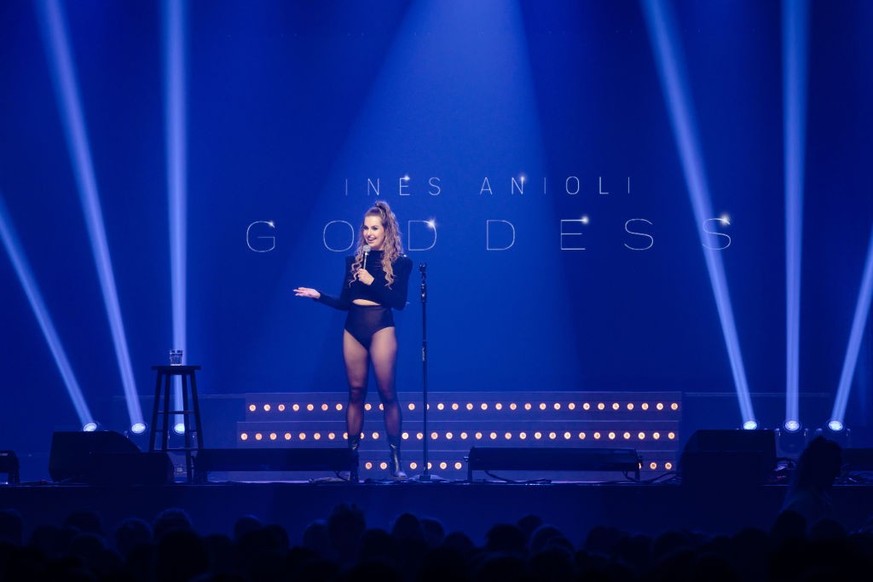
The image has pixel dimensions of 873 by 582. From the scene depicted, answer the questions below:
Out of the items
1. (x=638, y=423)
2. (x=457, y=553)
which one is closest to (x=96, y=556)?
(x=457, y=553)

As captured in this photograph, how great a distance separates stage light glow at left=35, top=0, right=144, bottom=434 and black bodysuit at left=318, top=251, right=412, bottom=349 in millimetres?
3585

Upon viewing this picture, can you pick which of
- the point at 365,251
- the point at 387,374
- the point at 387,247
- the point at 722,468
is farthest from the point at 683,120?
the point at 722,468

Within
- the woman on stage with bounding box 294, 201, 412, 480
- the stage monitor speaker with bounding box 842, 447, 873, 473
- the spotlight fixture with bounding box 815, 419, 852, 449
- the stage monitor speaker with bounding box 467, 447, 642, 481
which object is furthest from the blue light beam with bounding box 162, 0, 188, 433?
the stage monitor speaker with bounding box 842, 447, 873, 473

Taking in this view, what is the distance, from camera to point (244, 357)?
12.1 m

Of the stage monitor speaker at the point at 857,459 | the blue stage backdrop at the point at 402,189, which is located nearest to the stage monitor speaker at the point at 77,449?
the blue stage backdrop at the point at 402,189

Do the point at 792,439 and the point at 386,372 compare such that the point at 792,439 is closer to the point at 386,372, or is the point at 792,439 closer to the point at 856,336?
the point at 856,336

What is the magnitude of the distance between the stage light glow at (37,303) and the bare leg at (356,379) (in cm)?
397

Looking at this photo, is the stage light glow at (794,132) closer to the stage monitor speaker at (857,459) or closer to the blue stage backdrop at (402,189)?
the blue stage backdrop at (402,189)

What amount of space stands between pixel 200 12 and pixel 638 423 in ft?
19.0

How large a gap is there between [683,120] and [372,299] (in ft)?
14.1

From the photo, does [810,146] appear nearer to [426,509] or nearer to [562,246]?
[562,246]

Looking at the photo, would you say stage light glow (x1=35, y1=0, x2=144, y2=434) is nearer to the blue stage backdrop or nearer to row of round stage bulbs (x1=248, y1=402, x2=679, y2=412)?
the blue stage backdrop

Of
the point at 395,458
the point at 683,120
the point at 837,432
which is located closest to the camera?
the point at 395,458

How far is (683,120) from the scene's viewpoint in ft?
38.2
